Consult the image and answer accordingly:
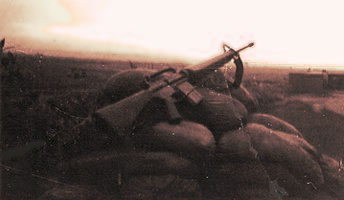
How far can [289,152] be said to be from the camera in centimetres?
359

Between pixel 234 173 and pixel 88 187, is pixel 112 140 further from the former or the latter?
pixel 234 173

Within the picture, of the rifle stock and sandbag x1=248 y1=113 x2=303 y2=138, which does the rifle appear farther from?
sandbag x1=248 y1=113 x2=303 y2=138

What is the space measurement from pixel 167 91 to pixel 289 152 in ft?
4.12

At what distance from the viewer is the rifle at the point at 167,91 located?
3.15 meters

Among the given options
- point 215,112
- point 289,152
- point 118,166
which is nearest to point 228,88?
point 215,112

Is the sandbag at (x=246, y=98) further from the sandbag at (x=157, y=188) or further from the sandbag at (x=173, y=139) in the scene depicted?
the sandbag at (x=157, y=188)

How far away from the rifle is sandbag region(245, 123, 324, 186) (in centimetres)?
52

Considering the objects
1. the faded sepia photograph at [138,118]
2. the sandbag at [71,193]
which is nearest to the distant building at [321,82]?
the faded sepia photograph at [138,118]

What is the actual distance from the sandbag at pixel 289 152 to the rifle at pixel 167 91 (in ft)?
1.71

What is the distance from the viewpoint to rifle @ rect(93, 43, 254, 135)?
3150mm

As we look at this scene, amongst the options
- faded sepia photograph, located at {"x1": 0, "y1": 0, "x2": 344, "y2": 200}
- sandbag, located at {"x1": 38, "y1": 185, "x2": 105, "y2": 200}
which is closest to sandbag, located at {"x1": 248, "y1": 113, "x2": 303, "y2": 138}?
faded sepia photograph, located at {"x1": 0, "y1": 0, "x2": 344, "y2": 200}

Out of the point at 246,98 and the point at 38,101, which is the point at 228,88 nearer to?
the point at 246,98

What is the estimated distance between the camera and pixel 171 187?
330cm

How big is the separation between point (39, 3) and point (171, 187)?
1.95 meters
